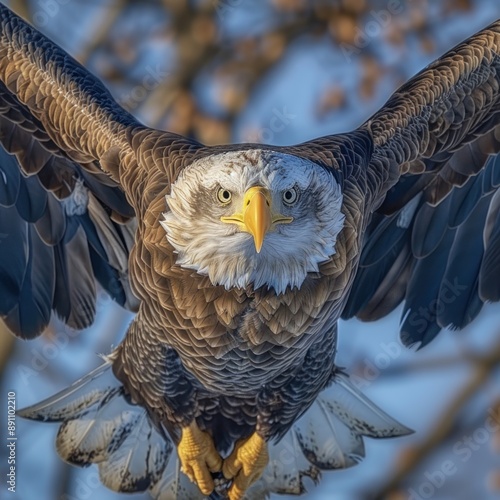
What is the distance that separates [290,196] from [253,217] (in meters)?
0.29

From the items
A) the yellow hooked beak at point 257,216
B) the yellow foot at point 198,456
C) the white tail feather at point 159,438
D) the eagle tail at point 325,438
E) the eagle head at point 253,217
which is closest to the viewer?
the yellow hooked beak at point 257,216

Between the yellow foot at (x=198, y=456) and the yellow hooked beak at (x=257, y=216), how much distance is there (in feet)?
5.35

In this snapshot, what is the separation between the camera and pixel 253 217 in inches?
182

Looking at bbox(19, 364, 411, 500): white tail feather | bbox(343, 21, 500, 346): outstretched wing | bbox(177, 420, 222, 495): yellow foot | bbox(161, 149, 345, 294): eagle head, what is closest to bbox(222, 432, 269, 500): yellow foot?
bbox(177, 420, 222, 495): yellow foot

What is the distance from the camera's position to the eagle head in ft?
15.7

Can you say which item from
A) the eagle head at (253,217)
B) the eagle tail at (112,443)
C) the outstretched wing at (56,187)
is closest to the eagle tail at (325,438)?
the eagle tail at (112,443)

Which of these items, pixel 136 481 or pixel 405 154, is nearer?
pixel 405 154

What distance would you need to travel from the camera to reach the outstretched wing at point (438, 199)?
5.83 m

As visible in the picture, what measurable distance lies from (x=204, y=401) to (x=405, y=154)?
167 centimetres

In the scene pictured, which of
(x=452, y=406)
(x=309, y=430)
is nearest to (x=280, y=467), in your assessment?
(x=309, y=430)

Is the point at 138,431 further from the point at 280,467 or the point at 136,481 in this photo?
the point at 280,467

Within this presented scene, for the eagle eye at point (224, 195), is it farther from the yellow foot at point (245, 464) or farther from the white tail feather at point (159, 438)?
the white tail feather at point (159, 438)

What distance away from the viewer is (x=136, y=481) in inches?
260

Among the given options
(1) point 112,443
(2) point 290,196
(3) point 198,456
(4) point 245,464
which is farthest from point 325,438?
(2) point 290,196
